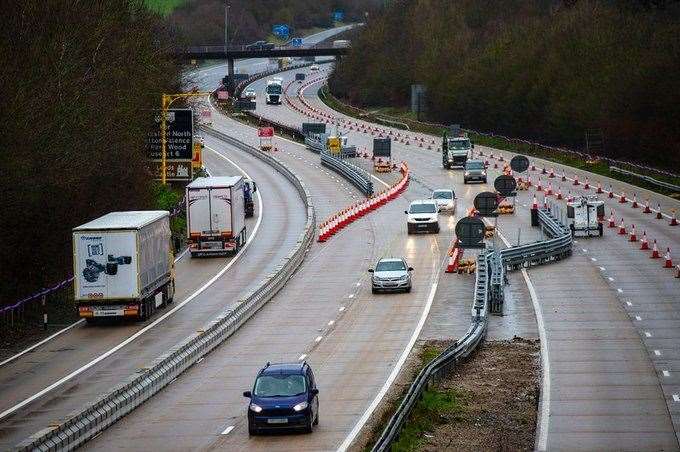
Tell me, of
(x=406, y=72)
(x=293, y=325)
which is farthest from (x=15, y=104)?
(x=406, y=72)

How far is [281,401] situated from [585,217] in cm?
4479

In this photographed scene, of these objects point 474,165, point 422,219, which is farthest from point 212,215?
point 474,165

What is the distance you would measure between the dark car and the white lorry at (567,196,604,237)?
1712 inches

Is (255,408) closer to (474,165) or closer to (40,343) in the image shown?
(40,343)

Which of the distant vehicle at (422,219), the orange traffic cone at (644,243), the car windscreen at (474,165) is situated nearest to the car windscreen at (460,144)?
the car windscreen at (474,165)

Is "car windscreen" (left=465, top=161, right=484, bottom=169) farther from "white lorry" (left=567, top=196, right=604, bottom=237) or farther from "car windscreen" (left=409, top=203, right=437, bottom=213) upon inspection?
"white lorry" (left=567, top=196, right=604, bottom=237)

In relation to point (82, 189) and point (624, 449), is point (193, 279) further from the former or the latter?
point (624, 449)

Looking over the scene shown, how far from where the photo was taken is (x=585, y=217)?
244ft

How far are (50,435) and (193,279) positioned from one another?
32.5 meters

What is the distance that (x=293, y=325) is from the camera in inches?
1960

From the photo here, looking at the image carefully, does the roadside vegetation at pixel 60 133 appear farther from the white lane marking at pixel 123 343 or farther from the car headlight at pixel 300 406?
the car headlight at pixel 300 406

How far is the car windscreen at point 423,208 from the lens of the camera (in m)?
75.9

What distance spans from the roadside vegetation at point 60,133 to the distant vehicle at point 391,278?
11.6 meters

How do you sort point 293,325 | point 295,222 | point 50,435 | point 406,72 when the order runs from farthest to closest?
1. point 406,72
2. point 295,222
3. point 293,325
4. point 50,435
